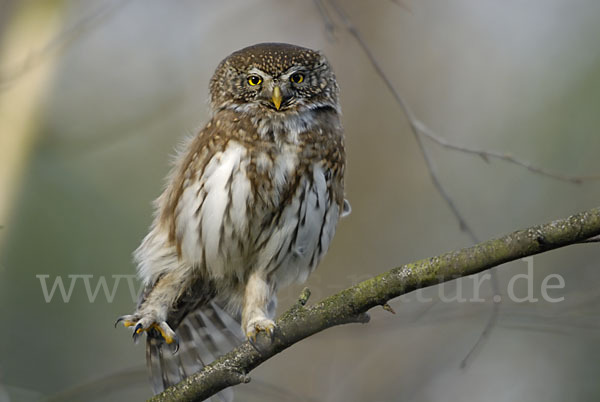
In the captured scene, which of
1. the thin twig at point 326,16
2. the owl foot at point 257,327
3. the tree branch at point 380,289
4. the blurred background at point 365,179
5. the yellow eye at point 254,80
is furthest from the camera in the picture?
the blurred background at point 365,179

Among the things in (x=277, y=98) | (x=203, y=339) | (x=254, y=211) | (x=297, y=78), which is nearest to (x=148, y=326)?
(x=203, y=339)

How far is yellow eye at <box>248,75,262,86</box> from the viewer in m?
3.49

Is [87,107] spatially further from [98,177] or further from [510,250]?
[510,250]

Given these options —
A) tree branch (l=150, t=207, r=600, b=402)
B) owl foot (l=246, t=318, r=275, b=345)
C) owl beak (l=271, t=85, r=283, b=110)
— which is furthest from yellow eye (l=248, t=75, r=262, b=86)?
tree branch (l=150, t=207, r=600, b=402)

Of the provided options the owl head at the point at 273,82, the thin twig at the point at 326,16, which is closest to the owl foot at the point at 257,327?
the owl head at the point at 273,82

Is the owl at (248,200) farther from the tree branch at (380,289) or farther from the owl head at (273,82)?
the tree branch at (380,289)

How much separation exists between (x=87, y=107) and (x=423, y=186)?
342 cm

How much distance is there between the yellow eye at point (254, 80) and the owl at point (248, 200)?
12 mm

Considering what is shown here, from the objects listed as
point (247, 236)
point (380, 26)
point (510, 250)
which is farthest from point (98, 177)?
point (510, 250)

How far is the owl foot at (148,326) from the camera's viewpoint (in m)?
3.30

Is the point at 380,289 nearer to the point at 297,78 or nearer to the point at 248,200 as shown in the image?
the point at 248,200

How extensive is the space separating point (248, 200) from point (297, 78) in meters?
0.72

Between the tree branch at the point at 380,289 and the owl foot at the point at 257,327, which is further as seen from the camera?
the owl foot at the point at 257,327

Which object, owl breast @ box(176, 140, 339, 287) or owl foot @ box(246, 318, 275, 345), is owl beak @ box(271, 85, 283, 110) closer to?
owl breast @ box(176, 140, 339, 287)
